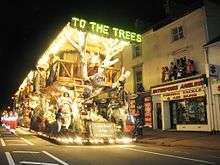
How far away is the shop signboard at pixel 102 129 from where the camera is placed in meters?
16.2

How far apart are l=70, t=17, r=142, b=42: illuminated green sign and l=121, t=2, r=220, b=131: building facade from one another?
5804 millimetres

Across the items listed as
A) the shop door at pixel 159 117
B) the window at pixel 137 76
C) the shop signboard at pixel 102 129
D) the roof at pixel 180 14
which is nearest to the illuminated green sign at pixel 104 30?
the shop signboard at pixel 102 129

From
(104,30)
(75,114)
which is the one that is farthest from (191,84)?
(75,114)

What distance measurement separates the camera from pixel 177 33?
2558cm

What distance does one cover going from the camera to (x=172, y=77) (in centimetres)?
2508

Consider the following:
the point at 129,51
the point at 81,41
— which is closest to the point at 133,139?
the point at 81,41

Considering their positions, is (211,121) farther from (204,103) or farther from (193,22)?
(193,22)

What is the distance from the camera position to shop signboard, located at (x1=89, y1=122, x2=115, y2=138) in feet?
53.3


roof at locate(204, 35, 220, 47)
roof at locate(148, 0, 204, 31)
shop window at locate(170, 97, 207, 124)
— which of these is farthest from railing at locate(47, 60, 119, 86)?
roof at locate(148, 0, 204, 31)

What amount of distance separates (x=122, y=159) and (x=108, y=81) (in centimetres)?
986

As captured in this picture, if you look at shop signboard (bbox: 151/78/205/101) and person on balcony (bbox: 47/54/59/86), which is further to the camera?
shop signboard (bbox: 151/78/205/101)

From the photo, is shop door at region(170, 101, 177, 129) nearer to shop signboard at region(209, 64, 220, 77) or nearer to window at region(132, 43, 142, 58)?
shop signboard at region(209, 64, 220, 77)

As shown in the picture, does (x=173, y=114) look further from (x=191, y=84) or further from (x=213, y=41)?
(x=213, y=41)

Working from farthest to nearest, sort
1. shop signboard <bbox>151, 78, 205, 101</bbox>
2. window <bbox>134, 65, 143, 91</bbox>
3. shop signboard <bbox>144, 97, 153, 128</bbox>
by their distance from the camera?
1. window <bbox>134, 65, 143, 91</bbox>
2. shop signboard <bbox>144, 97, 153, 128</bbox>
3. shop signboard <bbox>151, 78, 205, 101</bbox>
